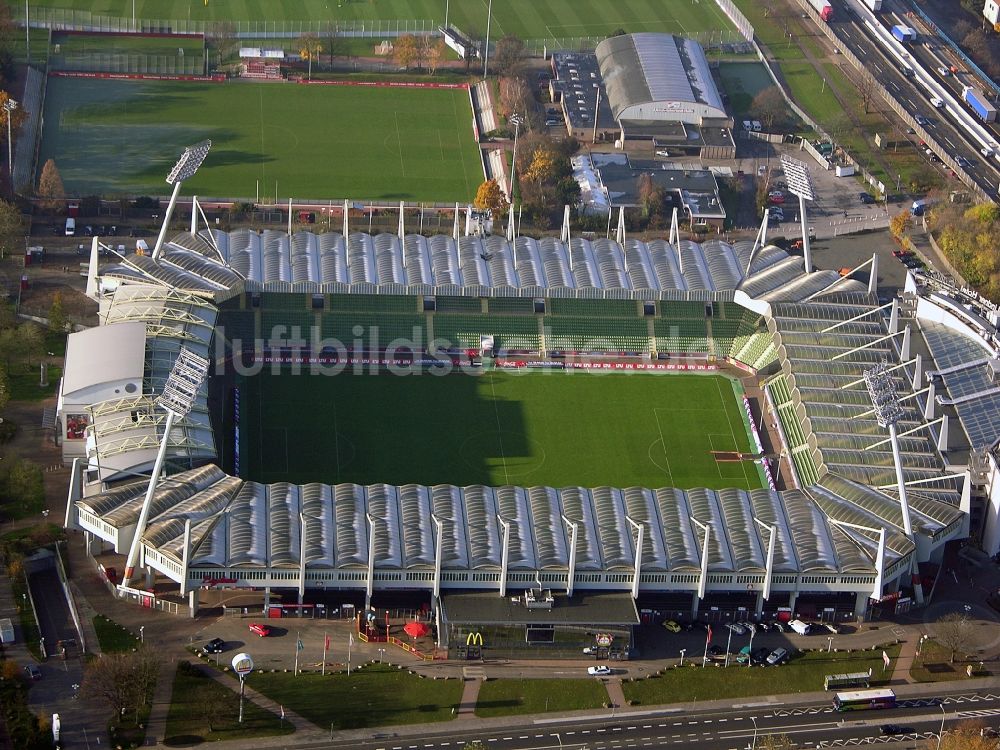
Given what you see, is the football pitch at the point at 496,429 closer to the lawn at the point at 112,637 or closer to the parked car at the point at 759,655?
the lawn at the point at 112,637

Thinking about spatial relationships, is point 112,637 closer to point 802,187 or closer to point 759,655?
point 759,655

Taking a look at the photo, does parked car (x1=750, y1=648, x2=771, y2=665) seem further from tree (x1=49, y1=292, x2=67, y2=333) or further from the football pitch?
tree (x1=49, y1=292, x2=67, y2=333)

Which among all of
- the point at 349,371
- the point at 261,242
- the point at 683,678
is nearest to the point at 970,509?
the point at 683,678

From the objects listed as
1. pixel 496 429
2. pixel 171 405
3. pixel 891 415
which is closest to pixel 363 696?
pixel 171 405

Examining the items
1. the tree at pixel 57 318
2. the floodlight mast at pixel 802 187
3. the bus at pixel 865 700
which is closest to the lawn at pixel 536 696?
the bus at pixel 865 700

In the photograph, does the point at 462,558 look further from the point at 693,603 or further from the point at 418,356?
the point at 418,356
